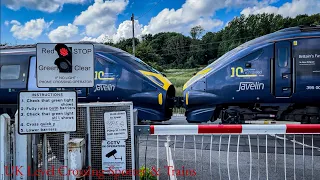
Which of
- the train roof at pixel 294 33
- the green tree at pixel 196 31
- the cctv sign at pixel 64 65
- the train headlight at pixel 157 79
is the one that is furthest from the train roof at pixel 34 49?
the green tree at pixel 196 31

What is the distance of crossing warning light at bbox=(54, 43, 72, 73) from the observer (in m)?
3.43

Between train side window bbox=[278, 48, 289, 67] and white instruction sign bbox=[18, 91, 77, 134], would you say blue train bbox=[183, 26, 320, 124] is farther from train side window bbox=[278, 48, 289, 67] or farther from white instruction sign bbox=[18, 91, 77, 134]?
white instruction sign bbox=[18, 91, 77, 134]

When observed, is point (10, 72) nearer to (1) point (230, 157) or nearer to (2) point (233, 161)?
(1) point (230, 157)

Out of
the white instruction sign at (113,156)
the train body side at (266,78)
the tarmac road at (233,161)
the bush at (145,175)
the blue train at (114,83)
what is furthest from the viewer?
the blue train at (114,83)

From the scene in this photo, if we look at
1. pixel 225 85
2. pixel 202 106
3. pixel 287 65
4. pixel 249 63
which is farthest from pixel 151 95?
pixel 287 65

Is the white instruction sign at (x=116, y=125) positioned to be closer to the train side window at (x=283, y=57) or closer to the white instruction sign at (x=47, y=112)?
the white instruction sign at (x=47, y=112)

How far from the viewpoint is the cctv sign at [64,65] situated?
11.3 feet

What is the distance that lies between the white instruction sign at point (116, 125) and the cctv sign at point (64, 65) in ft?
1.59

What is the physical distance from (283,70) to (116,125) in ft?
17.7

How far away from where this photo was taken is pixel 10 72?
8.90 metres

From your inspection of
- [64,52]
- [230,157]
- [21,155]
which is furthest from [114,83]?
[21,155]

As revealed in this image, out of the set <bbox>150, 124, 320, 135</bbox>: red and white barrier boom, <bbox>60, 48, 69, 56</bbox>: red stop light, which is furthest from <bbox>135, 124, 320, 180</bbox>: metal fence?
<bbox>60, 48, 69, 56</bbox>: red stop light

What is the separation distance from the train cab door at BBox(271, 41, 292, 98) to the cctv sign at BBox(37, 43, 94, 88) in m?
5.45

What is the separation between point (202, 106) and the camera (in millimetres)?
7934
